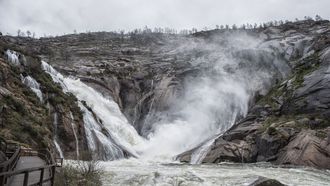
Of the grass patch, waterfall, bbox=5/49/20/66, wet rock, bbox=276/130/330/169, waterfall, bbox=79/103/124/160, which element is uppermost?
waterfall, bbox=5/49/20/66

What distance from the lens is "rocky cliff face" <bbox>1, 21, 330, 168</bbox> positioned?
4028 centimetres

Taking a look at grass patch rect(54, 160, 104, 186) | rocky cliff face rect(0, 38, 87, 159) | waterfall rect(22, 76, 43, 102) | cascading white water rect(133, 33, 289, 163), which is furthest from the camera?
cascading white water rect(133, 33, 289, 163)

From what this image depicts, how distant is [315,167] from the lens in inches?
1362

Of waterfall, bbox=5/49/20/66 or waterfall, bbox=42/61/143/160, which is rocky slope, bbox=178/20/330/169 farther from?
waterfall, bbox=5/49/20/66

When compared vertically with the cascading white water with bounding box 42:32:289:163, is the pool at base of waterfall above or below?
below

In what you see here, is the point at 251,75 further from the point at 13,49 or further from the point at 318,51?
the point at 13,49

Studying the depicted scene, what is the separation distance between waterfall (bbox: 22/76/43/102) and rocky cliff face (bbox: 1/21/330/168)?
113 centimetres

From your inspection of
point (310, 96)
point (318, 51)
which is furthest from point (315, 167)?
point (318, 51)

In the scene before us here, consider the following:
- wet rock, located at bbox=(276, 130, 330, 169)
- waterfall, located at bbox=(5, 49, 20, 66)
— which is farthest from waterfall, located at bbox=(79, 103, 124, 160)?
wet rock, located at bbox=(276, 130, 330, 169)

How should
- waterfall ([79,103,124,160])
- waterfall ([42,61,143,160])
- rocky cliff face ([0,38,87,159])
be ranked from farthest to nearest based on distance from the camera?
waterfall ([42,61,143,160]) < waterfall ([79,103,124,160]) < rocky cliff face ([0,38,87,159])

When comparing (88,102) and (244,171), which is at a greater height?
(88,102)

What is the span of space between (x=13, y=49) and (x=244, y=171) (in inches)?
1295

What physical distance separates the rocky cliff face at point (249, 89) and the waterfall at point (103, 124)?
2.03 metres

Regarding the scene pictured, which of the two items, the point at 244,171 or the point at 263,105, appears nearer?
the point at 244,171
